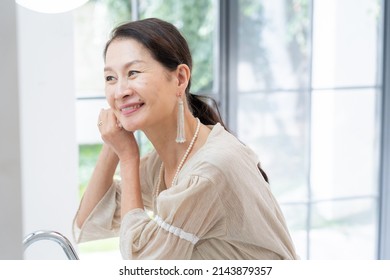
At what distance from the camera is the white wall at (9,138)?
26 cm

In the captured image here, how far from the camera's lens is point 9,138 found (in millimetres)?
265

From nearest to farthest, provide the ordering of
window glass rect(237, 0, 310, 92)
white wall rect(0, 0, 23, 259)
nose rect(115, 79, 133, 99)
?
white wall rect(0, 0, 23, 259) < nose rect(115, 79, 133, 99) < window glass rect(237, 0, 310, 92)

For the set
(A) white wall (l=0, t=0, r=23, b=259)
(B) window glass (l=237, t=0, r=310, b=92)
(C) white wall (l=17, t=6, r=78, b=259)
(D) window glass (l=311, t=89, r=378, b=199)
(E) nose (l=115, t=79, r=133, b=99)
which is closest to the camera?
(A) white wall (l=0, t=0, r=23, b=259)

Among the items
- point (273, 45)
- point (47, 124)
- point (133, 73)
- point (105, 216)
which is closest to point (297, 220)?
point (273, 45)

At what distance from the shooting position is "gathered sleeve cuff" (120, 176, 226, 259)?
67 centimetres

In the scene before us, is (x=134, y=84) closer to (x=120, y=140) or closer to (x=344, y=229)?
(x=120, y=140)

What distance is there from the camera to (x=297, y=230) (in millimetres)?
1810

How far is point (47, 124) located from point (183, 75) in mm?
658

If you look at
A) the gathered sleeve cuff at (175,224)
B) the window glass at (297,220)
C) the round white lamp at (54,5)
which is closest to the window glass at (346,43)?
the window glass at (297,220)

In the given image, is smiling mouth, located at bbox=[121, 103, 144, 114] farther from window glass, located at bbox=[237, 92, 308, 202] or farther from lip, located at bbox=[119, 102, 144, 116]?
window glass, located at bbox=[237, 92, 308, 202]

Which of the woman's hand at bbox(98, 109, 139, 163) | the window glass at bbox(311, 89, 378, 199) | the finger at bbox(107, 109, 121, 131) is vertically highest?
the finger at bbox(107, 109, 121, 131)

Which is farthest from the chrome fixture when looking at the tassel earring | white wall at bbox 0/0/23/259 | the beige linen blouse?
white wall at bbox 0/0/23/259

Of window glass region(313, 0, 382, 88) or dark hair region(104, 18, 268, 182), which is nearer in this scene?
dark hair region(104, 18, 268, 182)

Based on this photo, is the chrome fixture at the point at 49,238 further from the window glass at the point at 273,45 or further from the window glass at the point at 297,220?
the window glass at the point at 297,220
